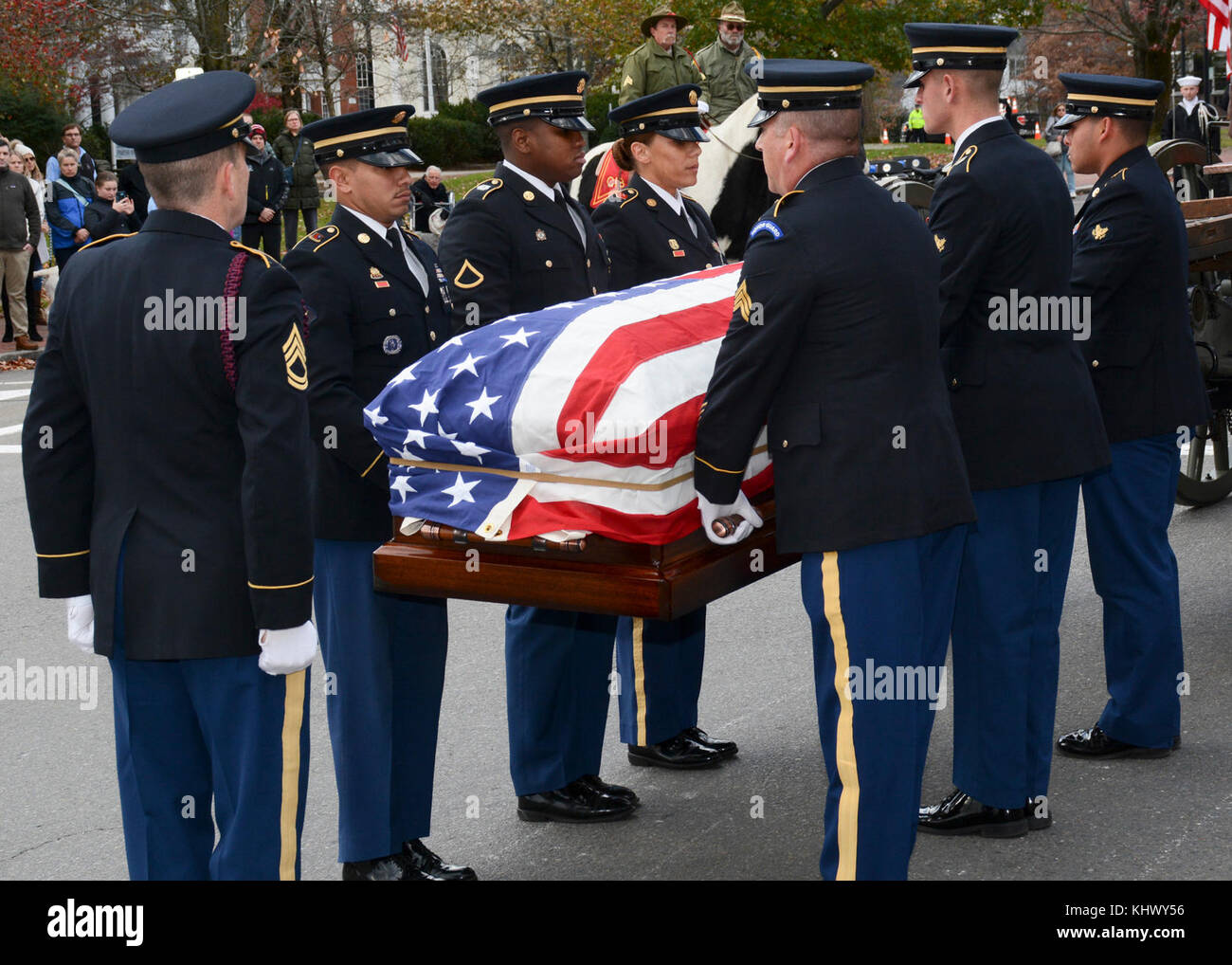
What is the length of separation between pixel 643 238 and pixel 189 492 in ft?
8.11

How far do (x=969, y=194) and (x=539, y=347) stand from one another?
4.36ft

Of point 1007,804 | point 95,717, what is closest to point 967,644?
point 1007,804

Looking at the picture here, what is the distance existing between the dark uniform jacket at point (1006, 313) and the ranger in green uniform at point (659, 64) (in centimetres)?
793

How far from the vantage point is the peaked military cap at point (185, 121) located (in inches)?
123

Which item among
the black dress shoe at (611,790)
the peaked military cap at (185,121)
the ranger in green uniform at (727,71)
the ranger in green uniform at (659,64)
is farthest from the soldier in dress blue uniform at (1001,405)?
the ranger in green uniform at (659,64)

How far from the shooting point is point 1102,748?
5.06m

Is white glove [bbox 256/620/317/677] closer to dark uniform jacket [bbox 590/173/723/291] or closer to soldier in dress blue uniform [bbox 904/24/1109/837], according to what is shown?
soldier in dress blue uniform [bbox 904/24/1109/837]

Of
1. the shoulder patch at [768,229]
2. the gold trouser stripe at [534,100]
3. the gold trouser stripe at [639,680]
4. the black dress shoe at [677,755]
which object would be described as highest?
the gold trouser stripe at [534,100]

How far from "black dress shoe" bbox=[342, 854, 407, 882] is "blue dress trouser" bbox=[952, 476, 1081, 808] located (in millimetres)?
1612

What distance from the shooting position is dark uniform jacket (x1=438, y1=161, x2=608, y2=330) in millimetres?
4578

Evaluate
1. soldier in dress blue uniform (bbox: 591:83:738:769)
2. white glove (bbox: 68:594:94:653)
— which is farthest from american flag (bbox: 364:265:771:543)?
soldier in dress blue uniform (bbox: 591:83:738:769)

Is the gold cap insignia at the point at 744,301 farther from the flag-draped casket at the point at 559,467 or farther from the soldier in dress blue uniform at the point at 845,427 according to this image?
the flag-draped casket at the point at 559,467

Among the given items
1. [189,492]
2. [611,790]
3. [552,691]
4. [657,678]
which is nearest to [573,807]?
[611,790]

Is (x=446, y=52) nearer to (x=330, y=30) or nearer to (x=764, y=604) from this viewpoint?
(x=330, y=30)
